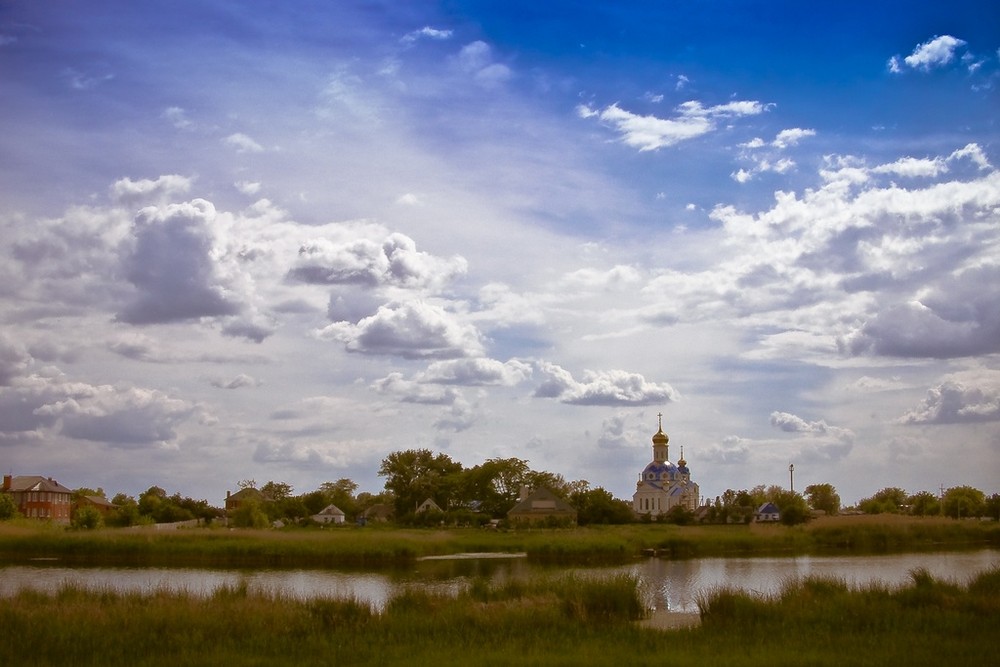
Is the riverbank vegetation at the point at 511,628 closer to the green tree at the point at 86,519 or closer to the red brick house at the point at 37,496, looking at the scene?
the green tree at the point at 86,519

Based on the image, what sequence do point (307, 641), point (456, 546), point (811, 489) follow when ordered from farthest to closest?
point (811, 489) < point (456, 546) < point (307, 641)

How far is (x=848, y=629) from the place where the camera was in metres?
21.0

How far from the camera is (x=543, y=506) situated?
106 m

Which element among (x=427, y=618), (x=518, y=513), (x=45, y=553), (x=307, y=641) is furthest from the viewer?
(x=518, y=513)

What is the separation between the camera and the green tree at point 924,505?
128m

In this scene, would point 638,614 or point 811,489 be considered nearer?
point 638,614

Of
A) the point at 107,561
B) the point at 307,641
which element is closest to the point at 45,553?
the point at 107,561

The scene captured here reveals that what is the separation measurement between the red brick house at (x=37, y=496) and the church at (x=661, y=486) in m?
80.8

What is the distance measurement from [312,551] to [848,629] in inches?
1529

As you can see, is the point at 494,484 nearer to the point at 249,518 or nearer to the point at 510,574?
the point at 249,518

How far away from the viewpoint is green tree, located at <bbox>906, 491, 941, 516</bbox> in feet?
422

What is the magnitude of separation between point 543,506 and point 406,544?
159 ft

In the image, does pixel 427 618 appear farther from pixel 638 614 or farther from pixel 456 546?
pixel 456 546

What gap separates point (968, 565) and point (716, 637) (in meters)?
34.3
